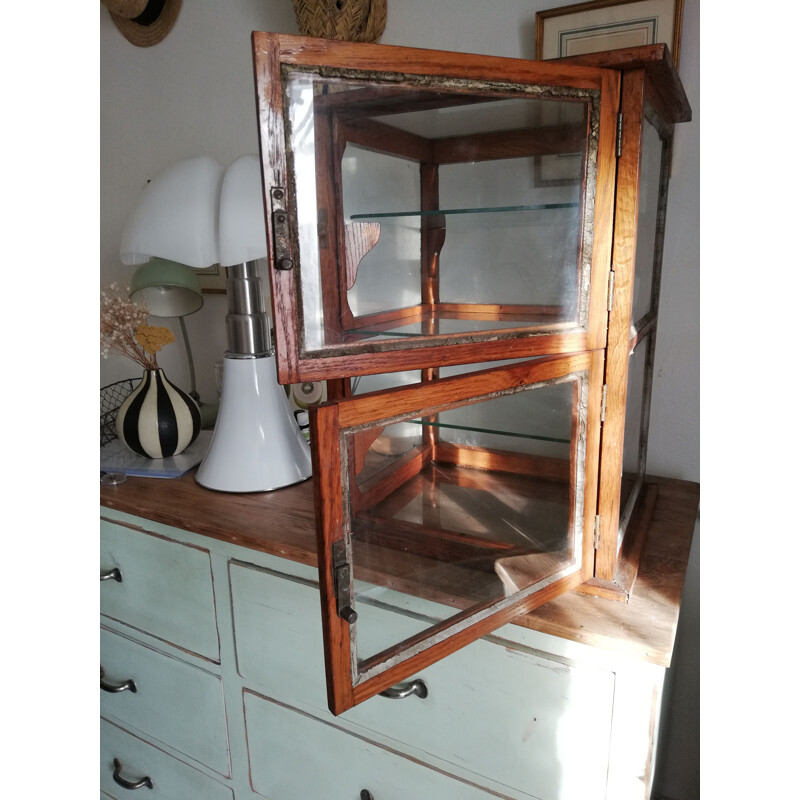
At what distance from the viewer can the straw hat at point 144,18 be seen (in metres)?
1.70

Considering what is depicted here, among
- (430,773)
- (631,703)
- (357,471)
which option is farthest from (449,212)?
(430,773)

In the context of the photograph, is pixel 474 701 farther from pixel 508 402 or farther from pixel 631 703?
pixel 508 402

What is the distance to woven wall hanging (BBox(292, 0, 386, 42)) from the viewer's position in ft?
4.44

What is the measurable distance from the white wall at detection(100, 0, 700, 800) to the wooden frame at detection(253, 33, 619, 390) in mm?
523

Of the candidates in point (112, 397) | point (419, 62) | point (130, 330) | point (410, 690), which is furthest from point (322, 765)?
point (112, 397)

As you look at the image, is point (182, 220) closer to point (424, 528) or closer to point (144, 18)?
point (424, 528)

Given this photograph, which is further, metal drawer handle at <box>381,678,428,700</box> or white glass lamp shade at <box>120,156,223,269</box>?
white glass lamp shade at <box>120,156,223,269</box>

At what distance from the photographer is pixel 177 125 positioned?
1.82m

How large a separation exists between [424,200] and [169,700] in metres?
1.16

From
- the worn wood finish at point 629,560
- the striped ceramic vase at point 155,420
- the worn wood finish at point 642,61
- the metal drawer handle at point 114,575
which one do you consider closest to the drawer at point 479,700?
the worn wood finish at point 629,560

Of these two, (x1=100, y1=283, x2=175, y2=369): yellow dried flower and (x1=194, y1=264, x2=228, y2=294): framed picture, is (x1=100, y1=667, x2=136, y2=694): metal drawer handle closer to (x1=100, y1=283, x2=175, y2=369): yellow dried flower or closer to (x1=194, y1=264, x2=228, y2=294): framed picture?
(x1=100, y1=283, x2=175, y2=369): yellow dried flower

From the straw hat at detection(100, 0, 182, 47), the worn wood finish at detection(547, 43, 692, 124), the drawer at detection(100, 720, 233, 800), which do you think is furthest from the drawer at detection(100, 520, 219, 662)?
the straw hat at detection(100, 0, 182, 47)

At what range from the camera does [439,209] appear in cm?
84
